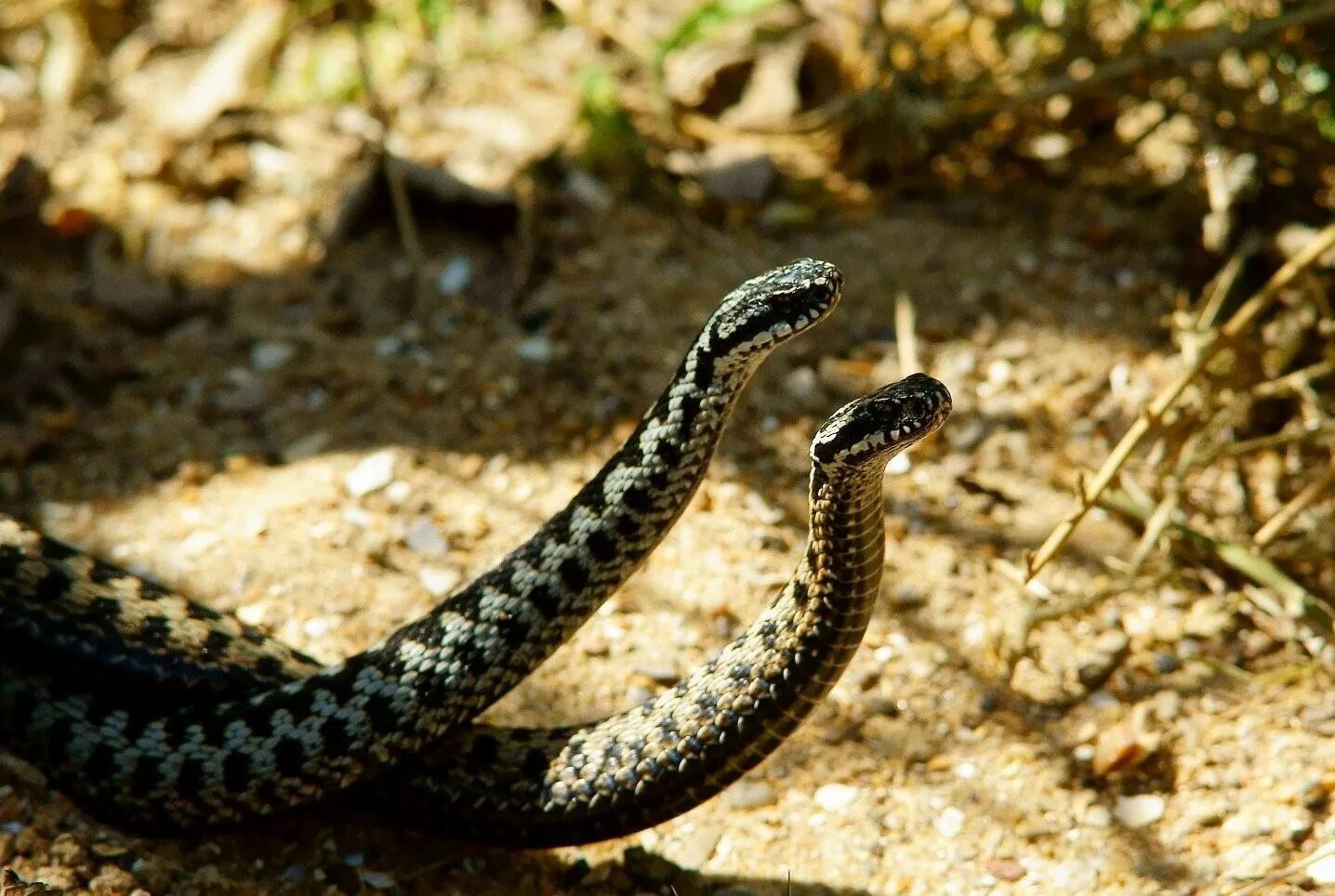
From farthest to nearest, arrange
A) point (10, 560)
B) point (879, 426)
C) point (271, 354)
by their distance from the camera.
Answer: point (271, 354)
point (10, 560)
point (879, 426)

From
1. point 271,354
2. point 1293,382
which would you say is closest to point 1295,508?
point 1293,382

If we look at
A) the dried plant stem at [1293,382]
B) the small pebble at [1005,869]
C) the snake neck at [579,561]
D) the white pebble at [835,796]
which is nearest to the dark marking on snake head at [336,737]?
the snake neck at [579,561]

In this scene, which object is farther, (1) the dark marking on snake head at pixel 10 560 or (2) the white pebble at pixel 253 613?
(2) the white pebble at pixel 253 613

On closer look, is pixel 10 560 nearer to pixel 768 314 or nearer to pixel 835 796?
pixel 768 314

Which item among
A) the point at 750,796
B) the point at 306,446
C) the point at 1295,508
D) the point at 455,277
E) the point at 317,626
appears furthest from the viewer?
the point at 455,277

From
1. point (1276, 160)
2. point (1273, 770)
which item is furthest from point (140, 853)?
point (1276, 160)

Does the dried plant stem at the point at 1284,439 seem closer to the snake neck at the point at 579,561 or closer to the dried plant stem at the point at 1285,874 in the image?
the dried plant stem at the point at 1285,874

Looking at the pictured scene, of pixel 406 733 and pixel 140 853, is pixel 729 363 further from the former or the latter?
pixel 140 853
